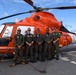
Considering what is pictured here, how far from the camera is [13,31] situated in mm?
9125

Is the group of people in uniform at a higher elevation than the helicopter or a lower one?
lower

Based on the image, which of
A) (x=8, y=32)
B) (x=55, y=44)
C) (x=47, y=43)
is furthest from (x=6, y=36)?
(x=55, y=44)

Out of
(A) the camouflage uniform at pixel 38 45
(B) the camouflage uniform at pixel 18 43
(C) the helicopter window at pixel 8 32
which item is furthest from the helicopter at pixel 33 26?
(A) the camouflage uniform at pixel 38 45

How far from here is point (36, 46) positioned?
8.98 m

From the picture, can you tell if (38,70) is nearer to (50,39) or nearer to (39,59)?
(39,59)

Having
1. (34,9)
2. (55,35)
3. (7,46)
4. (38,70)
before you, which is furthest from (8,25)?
(38,70)

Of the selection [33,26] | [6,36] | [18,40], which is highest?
[33,26]

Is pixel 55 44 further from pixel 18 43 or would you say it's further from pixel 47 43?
pixel 18 43

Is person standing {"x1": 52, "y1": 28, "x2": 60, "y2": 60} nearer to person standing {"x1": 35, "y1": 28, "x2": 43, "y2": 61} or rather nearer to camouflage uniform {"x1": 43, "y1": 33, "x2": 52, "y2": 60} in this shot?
camouflage uniform {"x1": 43, "y1": 33, "x2": 52, "y2": 60}

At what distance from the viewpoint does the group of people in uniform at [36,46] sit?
8.35 meters

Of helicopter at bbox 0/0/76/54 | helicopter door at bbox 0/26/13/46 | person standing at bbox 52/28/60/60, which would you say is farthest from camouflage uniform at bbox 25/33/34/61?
person standing at bbox 52/28/60/60

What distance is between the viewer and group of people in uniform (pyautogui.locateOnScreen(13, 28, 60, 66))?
835 cm

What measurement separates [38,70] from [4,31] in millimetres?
3125

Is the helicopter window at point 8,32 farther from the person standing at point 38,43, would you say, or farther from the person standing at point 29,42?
the person standing at point 38,43
